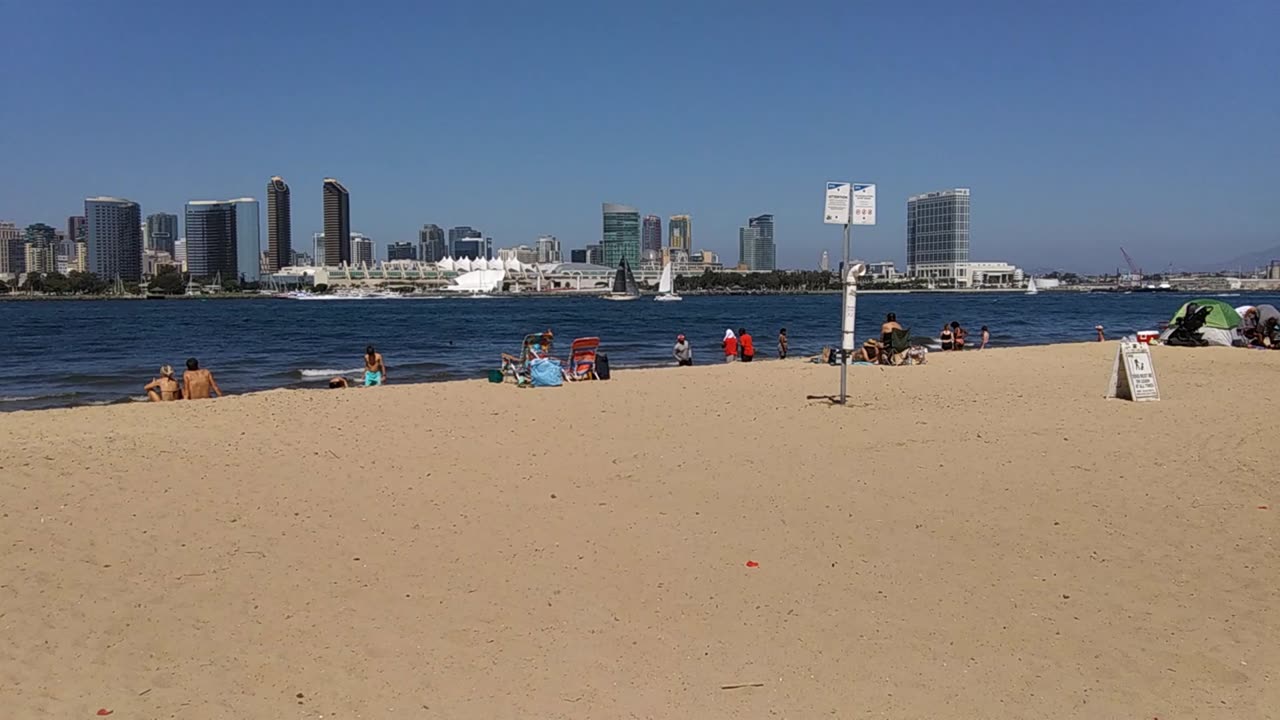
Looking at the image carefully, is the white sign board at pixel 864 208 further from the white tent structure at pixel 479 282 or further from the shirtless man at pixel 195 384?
the white tent structure at pixel 479 282

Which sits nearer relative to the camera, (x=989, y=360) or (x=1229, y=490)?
(x=1229, y=490)

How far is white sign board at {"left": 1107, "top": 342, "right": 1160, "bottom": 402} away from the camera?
12070 mm

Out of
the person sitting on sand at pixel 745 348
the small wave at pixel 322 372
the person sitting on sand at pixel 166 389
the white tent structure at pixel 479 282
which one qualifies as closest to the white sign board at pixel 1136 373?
the person sitting on sand at pixel 745 348

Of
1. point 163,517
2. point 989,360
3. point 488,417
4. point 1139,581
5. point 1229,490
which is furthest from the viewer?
point 989,360

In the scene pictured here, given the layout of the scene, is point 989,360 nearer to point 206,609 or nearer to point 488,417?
point 488,417

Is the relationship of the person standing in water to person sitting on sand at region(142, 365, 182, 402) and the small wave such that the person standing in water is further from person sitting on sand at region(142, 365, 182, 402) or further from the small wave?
the small wave

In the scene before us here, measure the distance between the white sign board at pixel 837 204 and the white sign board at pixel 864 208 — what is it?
0.43 feet

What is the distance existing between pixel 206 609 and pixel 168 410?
741 cm

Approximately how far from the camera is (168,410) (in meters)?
11.4

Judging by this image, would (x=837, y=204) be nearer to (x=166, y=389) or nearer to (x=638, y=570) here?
(x=638, y=570)

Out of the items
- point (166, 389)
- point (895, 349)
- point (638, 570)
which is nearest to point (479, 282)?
point (895, 349)

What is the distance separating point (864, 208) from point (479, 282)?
553ft

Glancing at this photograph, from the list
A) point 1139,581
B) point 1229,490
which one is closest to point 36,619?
point 1139,581

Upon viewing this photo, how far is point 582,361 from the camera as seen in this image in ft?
53.3
